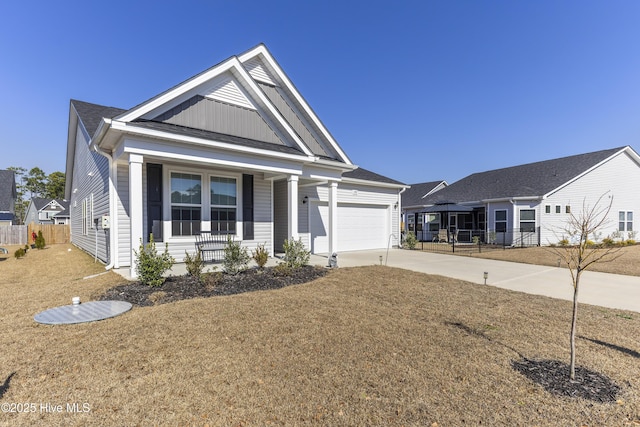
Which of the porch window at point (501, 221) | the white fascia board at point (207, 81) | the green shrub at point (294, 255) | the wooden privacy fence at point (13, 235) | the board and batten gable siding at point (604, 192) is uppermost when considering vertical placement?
the white fascia board at point (207, 81)

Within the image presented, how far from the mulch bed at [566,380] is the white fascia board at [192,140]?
7165mm

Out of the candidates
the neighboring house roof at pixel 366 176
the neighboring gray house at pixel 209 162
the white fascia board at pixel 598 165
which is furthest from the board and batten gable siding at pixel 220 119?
the white fascia board at pixel 598 165

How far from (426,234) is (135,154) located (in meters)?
20.8

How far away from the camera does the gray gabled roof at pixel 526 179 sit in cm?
1798

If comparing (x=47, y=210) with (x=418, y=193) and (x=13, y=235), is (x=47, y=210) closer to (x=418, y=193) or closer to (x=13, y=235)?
(x=13, y=235)

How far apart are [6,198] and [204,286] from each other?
3533 cm

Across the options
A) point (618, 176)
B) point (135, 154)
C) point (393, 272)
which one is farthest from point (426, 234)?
point (135, 154)

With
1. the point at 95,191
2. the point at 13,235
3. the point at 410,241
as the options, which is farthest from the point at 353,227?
the point at 13,235

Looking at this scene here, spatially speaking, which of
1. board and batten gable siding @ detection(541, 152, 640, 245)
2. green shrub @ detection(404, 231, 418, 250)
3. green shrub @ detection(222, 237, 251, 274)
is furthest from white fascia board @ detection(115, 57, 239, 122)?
board and batten gable siding @ detection(541, 152, 640, 245)

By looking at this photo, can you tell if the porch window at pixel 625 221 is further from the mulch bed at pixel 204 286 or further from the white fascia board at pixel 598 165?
the mulch bed at pixel 204 286

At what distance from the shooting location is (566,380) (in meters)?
2.88

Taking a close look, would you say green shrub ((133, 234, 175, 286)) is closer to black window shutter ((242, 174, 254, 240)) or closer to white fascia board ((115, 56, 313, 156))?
white fascia board ((115, 56, 313, 156))

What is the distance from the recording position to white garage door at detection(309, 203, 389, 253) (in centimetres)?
1342

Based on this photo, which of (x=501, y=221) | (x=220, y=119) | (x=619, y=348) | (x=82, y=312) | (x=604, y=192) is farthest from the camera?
(x=604, y=192)
